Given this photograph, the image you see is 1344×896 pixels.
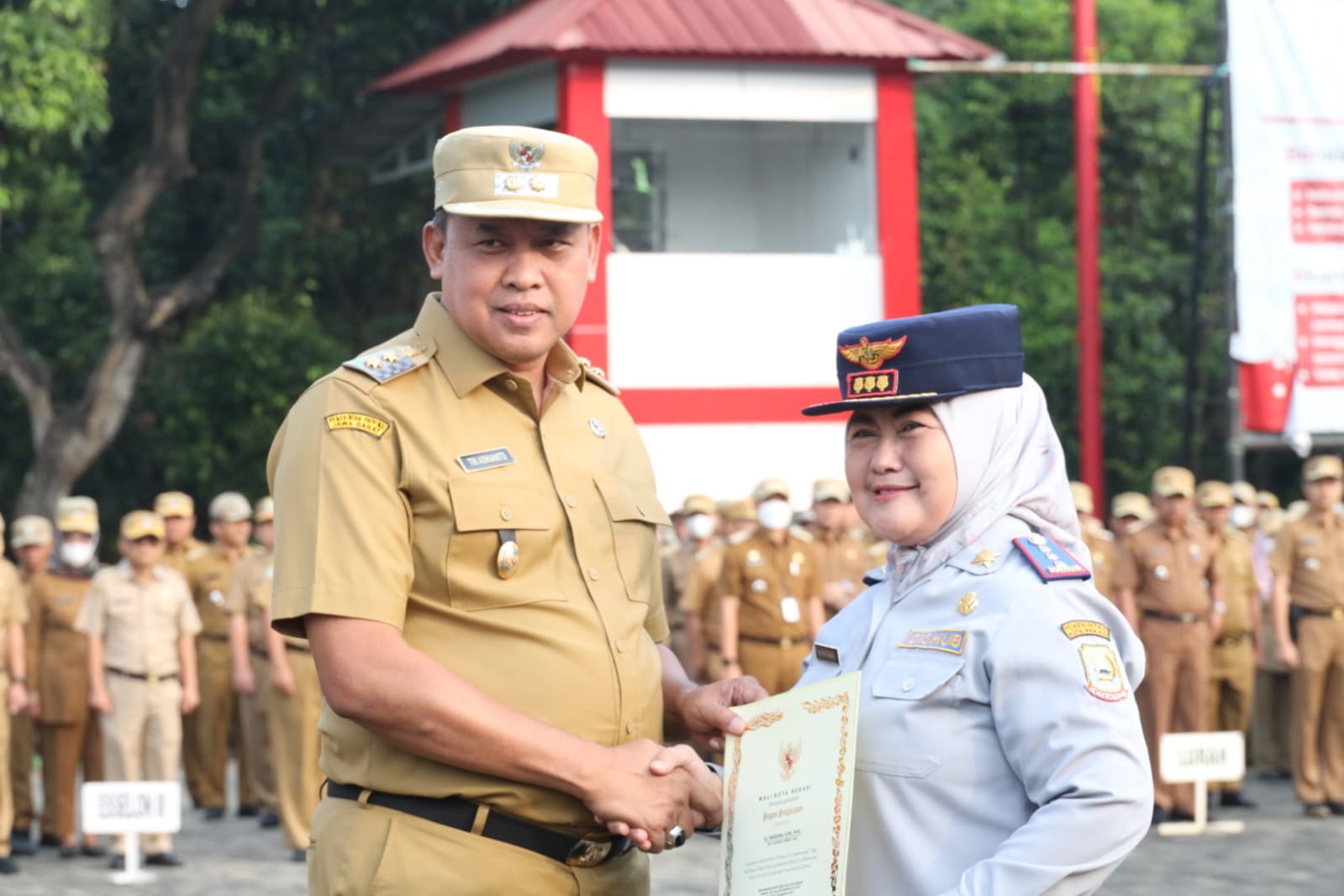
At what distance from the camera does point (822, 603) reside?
12.0m

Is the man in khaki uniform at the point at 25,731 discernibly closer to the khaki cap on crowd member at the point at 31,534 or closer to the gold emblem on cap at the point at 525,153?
the khaki cap on crowd member at the point at 31,534

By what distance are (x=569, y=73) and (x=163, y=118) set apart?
413 cm

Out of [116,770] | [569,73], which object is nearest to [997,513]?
[116,770]

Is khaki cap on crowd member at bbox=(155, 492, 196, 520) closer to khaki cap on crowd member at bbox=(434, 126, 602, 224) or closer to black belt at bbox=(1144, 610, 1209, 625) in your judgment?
black belt at bbox=(1144, 610, 1209, 625)

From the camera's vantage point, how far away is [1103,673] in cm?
265

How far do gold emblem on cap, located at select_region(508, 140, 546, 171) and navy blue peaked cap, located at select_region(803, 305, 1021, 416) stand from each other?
61 centimetres

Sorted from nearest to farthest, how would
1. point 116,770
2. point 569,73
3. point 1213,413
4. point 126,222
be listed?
point 116,770, point 569,73, point 126,222, point 1213,413

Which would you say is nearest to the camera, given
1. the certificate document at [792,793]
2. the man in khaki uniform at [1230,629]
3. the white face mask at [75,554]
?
the certificate document at [792,793]

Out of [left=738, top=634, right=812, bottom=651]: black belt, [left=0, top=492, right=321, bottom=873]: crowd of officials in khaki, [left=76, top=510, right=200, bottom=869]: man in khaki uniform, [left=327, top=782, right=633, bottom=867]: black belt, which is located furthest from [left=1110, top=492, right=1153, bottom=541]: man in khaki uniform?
[left=327, top=782, right=633, bottom=867]: black belt

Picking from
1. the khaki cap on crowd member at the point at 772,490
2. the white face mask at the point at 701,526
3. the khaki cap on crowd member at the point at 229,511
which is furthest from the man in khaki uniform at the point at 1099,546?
the khaki cap on crowd member at the point at 229,511

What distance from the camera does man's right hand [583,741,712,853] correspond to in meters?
2.93

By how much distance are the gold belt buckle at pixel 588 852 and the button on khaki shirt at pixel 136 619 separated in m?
8.25

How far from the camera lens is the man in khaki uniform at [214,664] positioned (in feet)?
42.8

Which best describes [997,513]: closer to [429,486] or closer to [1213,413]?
[429,486]
